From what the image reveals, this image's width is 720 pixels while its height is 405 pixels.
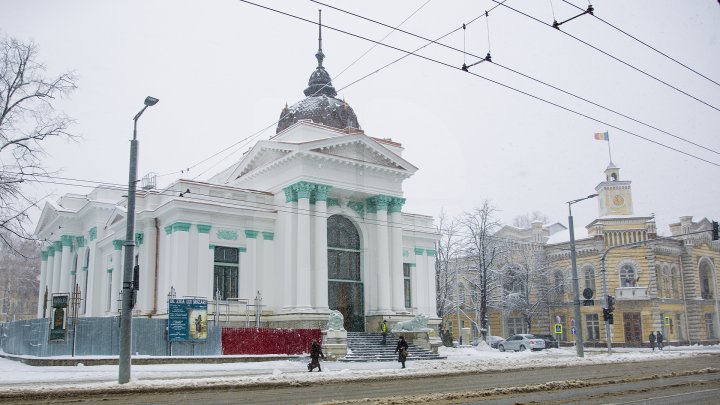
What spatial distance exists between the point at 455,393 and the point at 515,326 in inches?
1950

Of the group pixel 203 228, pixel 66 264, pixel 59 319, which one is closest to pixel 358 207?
pixel 203 228

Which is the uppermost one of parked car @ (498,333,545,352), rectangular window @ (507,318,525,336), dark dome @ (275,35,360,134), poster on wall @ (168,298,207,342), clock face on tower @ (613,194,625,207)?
dark dome @ (275,35,360,134)

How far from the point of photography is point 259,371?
23.9 meters

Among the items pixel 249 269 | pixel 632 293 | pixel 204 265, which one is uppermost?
pixel 204 265

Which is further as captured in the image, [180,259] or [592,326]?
[592,326]

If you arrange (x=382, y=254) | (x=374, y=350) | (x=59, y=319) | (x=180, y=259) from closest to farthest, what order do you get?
1. (x=59, y=319)
2. (x=374, y=350)
3. (x=180, y=259)
4. (x=382, y=254)

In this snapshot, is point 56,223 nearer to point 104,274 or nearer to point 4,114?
point 104,274

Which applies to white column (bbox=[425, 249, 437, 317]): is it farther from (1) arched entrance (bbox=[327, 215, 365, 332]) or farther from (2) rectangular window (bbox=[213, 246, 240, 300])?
(2) rectangular window (bbox=[213, 246, 240, 300])

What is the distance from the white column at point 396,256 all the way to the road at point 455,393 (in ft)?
59.6

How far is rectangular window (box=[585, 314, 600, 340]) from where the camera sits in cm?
5641

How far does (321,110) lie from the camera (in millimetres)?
40594

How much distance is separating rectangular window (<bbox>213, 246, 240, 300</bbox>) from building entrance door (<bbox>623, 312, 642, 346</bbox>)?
34.1 meters

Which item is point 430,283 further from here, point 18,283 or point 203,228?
point 18,283

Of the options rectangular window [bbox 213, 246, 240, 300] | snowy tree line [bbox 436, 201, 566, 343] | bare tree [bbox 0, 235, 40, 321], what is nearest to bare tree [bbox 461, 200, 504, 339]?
snowy tree line [bbox 436, 201, 566, 343]
